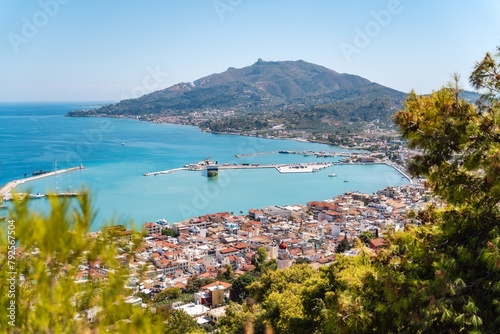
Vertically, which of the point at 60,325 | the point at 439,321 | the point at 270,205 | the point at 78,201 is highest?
the point at 78,201

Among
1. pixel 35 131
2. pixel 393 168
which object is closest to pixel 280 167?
pixel 393 168

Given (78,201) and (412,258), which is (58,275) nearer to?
(78,201)

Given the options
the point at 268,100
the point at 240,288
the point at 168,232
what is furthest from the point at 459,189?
the point at 268,100

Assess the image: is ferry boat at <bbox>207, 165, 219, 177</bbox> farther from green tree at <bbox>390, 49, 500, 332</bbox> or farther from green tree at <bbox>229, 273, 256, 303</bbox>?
green tree at <bbox>390, 49, 500, 332</bbox>

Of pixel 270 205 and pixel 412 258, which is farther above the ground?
pixel 412 258

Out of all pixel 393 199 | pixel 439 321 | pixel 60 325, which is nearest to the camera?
pixel 60 325

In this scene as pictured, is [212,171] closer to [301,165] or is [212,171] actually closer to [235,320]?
[301,165]

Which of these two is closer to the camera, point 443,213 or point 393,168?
point 443,213
